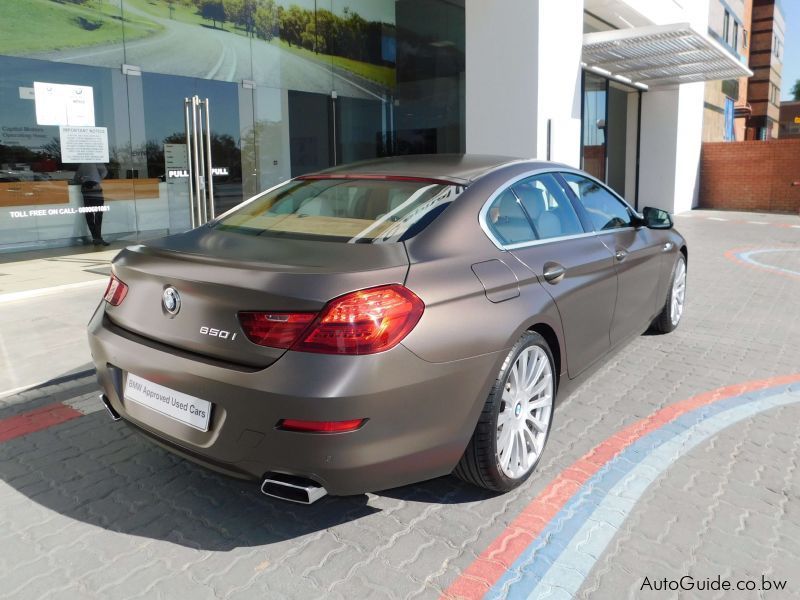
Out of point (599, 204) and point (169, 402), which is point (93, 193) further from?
point (169, 402)

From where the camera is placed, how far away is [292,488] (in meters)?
2.47

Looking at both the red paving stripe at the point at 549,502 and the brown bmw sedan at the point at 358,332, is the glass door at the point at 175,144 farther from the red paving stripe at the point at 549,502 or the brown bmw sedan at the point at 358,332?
the red paving stripe at the point at 549,502

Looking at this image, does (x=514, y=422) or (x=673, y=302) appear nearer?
(x=514, y=422)

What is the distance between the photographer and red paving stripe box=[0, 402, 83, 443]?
12.8 ft

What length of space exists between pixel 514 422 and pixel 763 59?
51.6 metres

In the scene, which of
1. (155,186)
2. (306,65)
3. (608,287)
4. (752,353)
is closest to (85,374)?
(608,287)

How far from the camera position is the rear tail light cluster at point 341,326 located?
7.86 feet

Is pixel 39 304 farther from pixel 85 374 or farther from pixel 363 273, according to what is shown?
pixel 363 273

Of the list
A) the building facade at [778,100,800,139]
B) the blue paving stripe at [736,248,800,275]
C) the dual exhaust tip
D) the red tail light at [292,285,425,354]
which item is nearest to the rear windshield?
the red tail light at [292,285,425,354]

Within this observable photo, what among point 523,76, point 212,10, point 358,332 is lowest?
point 358,332

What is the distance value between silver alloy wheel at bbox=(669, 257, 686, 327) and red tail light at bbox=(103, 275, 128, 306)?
452 cm

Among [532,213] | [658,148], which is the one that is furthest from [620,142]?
[532,213]

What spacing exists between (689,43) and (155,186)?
34.5ft

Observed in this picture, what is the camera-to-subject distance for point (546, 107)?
11.4 metres
